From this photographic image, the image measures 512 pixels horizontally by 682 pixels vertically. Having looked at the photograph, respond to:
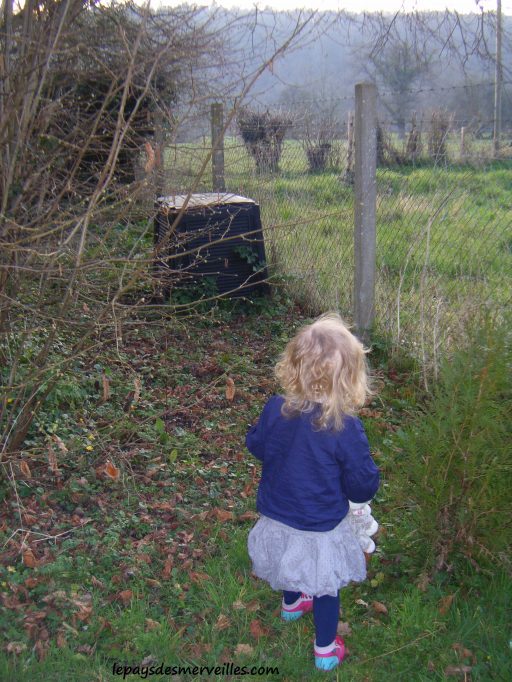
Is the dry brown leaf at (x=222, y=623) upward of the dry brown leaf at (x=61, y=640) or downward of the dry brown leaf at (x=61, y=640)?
downward

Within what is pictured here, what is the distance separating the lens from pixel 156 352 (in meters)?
5.91

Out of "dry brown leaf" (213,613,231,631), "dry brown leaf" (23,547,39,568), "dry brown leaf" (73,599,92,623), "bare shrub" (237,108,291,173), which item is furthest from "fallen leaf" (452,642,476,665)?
"bare shrub" (237,108,291,173)

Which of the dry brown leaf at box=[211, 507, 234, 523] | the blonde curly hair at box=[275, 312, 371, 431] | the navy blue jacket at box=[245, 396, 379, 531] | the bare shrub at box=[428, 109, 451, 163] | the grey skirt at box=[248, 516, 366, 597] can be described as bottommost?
the dry brown leaf at box=[211, 507, 234, 523]

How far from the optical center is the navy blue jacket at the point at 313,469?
2559 millimetres

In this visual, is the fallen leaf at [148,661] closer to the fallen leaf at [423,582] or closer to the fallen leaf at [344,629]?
the fallen leaf at [344,629]

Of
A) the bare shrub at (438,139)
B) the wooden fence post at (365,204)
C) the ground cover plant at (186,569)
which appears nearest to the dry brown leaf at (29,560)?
the ground cover plant at (186,569)

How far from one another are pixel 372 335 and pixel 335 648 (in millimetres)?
3194

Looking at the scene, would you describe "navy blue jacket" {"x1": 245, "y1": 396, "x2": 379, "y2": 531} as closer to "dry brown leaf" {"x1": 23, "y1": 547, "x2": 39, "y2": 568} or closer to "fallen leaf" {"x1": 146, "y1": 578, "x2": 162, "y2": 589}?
"fallen leaf" {"x1": 146, "y1": 578, "x2": 162, "y2": 589}

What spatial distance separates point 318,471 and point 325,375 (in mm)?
354

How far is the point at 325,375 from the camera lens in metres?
2.53

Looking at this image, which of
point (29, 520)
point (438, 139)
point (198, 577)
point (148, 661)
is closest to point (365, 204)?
point (438, 139)

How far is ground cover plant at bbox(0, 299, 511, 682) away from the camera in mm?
2773

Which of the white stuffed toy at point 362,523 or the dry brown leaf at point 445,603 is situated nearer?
the white stuffed toy at point 362,523

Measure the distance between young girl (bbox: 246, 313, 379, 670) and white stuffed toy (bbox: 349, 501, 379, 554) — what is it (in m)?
0.09
